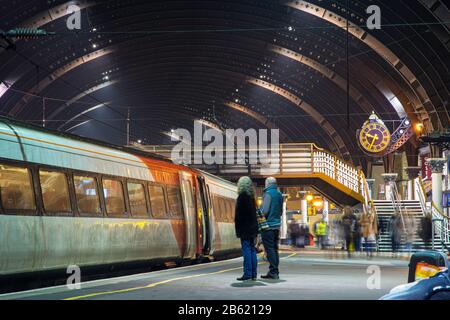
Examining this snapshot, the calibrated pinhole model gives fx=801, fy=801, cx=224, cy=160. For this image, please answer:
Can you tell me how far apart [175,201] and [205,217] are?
2681mm

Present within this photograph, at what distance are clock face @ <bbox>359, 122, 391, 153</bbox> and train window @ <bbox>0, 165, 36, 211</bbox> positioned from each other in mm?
27224

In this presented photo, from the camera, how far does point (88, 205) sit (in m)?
15.2

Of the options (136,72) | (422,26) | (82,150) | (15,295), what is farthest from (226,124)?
(15,295)

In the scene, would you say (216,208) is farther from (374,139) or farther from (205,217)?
(374,139)

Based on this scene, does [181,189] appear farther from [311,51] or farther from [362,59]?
[311,51]

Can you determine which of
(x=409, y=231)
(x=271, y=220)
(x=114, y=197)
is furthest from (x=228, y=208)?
(x=271, y=220)

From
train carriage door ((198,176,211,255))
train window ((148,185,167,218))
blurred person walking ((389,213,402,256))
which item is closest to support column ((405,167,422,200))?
blurred person walking ((389,213,402,256))

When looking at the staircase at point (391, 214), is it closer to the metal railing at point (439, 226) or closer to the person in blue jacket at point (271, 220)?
the metal railing at point (439, 226)

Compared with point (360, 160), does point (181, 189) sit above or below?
below

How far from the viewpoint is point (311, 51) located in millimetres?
54875

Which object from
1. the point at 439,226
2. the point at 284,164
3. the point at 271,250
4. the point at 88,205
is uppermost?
the point at 284,164

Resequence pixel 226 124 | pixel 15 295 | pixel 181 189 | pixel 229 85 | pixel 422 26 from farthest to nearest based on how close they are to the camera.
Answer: pixel 226 124 → pixel 229 85 → pixel 422 26 → pixel 181 189 → pixel 15 295

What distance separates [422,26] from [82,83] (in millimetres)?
31150

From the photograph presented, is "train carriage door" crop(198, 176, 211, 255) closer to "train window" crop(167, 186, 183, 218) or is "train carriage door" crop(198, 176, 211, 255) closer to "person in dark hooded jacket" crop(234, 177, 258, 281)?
"train window" crop(167, 186, 183, 218)
